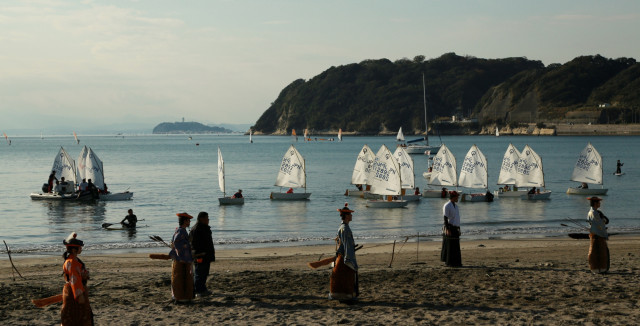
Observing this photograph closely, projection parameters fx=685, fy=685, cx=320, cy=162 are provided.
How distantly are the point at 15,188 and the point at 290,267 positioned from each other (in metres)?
55.7

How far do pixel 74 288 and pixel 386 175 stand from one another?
3580 cm

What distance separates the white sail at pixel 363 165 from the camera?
5406 cm

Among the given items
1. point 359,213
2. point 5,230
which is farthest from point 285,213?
point 5,230

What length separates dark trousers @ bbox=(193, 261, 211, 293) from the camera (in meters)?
15.1

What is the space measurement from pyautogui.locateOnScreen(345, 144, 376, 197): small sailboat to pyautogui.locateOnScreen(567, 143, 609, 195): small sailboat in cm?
1592

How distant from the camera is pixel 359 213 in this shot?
42.5 meters

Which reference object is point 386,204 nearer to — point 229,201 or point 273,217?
point 273,217

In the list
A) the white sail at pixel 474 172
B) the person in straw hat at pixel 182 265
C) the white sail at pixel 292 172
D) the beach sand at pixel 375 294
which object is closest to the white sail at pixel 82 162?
the white sail at pixel 292 172

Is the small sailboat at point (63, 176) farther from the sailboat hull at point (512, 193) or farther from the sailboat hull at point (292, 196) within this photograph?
the sailboat hull at point (512, 193)

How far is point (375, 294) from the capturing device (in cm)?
1540

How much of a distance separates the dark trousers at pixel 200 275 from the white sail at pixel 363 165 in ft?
127

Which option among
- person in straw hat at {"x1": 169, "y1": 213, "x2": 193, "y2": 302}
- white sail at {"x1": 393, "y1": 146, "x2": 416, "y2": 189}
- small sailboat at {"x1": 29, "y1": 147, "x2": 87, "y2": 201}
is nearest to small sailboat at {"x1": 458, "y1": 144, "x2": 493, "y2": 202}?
white sail at {"x1": 393, "y1": 146, "x2": 416, "y2": 189}

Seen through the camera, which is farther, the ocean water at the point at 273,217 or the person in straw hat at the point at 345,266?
the ocean water at the point at 273,217

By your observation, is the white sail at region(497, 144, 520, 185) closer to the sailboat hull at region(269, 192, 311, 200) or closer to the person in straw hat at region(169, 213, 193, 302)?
the sailboat hull at region(269, 192, 311, 200)
